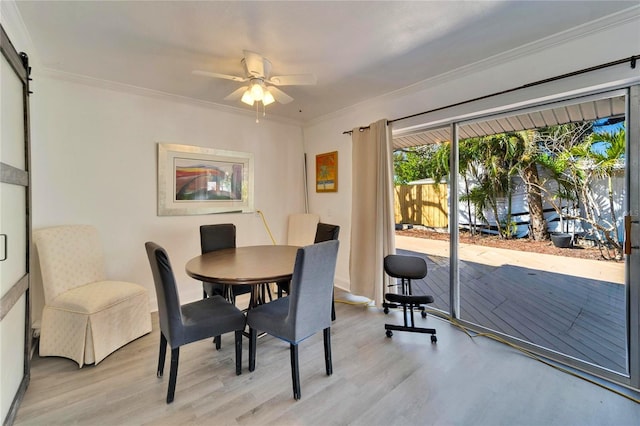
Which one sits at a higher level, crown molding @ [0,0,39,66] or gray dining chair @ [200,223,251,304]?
crown molding @ [0,0,39,66]

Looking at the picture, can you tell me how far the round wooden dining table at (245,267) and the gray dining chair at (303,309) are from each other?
20cm

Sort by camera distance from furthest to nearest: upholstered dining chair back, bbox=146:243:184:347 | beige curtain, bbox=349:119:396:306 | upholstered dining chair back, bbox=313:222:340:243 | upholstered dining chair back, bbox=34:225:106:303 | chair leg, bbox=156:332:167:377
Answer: beige curtain, bbox=349:119:396:306 → upholstered dining chair back, bbox=313:222:340:243 → upholstered dining chair back, bbox=34:225:106:303 → chair leg, bbox=156:332:167:377 → upholstered dining chair back, bbox=146:243:184:347

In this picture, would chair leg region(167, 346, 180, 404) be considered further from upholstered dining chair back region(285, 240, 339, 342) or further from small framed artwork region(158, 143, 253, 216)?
small framed artwork region(158, 143, 253, 216)

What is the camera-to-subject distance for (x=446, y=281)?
3.17m

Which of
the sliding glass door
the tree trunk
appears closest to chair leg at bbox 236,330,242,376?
the sliding glass door

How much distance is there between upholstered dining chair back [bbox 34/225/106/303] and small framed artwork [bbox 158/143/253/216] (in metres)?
0.74

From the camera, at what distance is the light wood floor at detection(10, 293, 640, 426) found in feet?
5.30

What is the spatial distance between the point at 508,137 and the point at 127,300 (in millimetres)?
3762

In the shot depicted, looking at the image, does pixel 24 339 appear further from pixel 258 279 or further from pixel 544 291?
pixel 544 291

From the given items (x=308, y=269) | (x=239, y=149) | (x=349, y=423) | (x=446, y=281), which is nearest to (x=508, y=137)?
(x=446, y=281)

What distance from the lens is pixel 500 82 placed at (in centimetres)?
235

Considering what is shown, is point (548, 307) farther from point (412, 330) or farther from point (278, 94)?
point (278, 94)

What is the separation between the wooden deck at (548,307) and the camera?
81.5 inches

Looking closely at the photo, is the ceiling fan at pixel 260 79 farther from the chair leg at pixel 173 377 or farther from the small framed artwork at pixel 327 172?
the chair leg at pixel 173 377
